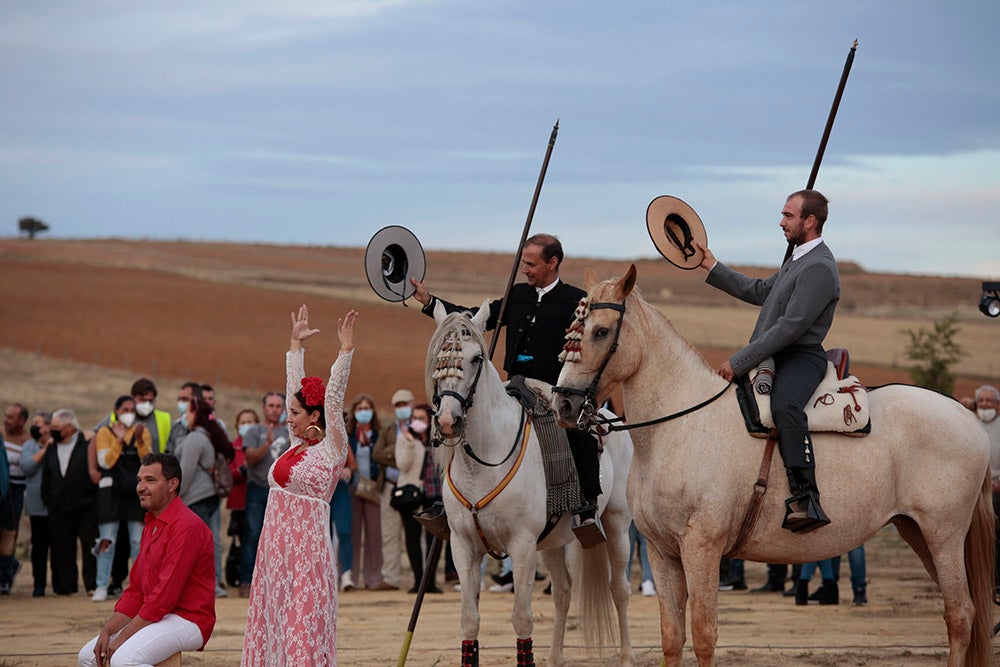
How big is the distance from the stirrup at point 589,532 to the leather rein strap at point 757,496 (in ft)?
7.01

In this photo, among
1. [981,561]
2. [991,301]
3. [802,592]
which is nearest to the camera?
[981,561]

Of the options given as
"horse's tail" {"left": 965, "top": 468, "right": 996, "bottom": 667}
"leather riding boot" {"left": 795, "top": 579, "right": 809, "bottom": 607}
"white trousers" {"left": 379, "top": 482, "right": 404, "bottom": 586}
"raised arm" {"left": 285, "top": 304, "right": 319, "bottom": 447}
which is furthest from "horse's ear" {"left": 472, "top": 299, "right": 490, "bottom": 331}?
"white trousers" {"left": 379, "top": 482, "right": 404, "bottom": 586}

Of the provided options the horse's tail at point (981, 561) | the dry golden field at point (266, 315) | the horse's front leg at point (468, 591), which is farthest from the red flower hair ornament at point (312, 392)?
the dry golden field at point (266, 315)

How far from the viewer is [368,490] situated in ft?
53.5

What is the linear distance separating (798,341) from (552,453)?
2297mm

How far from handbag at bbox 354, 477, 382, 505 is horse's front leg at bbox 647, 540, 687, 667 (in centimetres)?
922

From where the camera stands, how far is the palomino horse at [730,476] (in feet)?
23.4

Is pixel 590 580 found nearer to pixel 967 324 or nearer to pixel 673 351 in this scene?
pixel 673 351

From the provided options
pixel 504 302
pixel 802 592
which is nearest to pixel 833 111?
pixel 504 302

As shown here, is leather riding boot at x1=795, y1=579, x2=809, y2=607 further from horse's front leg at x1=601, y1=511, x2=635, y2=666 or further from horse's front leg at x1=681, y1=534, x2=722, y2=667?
horse's front leg at x1=681, y1=534, x2=722, y2=667

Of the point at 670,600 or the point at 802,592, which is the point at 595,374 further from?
the point at 802,592

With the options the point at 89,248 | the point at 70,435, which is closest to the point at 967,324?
the point at 70,435

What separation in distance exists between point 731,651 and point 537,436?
2.78m

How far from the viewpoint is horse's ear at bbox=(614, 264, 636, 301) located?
23.5 ft
